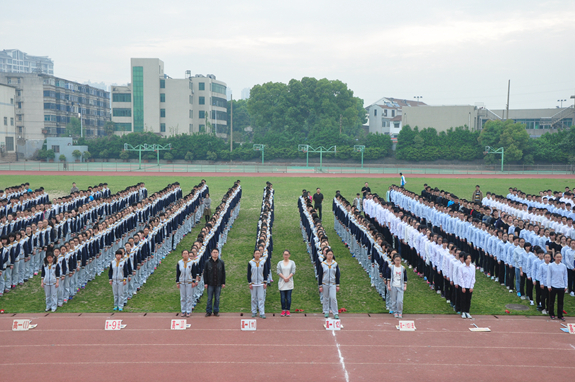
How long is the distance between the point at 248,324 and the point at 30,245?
732 centimetres

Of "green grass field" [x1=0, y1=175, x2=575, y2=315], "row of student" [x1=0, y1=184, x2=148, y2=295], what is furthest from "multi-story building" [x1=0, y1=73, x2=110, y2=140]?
"green grass field" [x1=0, y1=175, x2=575, y2=315]

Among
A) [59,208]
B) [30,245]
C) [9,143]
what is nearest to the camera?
[30,245]

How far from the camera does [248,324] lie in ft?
31.7

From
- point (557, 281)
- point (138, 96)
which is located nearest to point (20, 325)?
point (557, 281)

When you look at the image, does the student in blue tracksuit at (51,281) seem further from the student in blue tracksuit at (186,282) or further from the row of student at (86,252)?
the student in blue tracksuit at (186,282)

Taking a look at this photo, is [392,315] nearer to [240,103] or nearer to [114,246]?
[114,246]

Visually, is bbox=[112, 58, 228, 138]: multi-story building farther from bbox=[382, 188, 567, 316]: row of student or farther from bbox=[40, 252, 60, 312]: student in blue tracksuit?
bbox=[40, 252, 60, 312]: student in blue tracksuit

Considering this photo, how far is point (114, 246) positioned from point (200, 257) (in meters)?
5.00

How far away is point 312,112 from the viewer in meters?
76.5

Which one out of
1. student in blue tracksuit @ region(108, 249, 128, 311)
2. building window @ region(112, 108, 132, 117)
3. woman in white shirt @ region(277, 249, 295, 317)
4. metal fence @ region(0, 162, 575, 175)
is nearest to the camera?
woman in white shirt @ region(277, 249, 295, 317)

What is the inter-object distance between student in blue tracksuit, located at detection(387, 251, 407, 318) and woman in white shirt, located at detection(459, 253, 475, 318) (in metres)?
1.27

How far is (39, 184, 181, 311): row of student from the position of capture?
35.7 ft

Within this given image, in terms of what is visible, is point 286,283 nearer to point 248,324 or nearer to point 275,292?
point 248,324

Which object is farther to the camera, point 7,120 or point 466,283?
point 7,120
